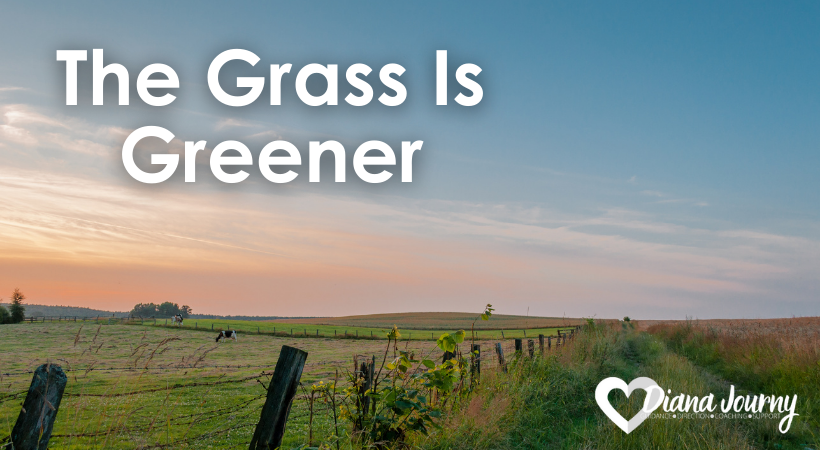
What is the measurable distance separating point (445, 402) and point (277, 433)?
3116mm

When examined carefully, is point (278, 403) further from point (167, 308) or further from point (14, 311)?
point (167, 308)

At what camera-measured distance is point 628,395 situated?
838 cm

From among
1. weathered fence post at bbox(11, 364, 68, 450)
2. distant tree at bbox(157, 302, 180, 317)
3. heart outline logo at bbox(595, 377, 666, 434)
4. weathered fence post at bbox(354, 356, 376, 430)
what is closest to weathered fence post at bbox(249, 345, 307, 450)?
weathered fence post at bbox(354, 356, 376, 430)

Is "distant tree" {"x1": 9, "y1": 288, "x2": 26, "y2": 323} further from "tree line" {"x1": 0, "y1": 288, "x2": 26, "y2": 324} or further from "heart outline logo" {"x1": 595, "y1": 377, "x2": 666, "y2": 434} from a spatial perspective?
"heart outline logo" {"x1": 595, "y1": 377, "x2": 666, "y2": 434}

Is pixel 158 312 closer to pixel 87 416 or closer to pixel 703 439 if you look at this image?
pixel 87 416

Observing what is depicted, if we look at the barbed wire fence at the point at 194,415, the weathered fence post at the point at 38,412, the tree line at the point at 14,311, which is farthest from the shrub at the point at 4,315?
the weathered fence post at the point at 38,412

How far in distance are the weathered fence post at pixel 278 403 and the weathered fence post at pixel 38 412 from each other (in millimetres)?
1380

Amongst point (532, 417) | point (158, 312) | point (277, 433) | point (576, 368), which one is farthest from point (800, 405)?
point (158, 312)

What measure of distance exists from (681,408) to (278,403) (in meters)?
7.15

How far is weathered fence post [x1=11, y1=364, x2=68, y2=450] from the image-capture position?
326 centimetres

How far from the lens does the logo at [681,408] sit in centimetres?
707

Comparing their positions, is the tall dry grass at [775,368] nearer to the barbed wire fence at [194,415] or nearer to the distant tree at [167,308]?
the barbed wire fence at [194,415]

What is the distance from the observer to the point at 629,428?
676 centimetres

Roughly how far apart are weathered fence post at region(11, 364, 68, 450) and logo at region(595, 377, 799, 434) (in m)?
6.38
